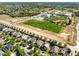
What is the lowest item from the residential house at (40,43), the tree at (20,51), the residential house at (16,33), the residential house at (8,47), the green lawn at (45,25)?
the tree at (20,51)

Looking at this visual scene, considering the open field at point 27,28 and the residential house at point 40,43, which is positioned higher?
the open field at point 27,28

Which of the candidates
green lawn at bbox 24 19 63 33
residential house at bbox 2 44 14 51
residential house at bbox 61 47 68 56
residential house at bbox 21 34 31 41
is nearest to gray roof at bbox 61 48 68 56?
residential house at bbox 61 47 68 56

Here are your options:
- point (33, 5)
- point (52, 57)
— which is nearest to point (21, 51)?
point (52, 57)

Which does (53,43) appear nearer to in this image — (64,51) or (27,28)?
(64,51)

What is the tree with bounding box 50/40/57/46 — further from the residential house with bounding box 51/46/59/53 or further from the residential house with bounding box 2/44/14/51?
the residential house with bounding box 2/44/14/51

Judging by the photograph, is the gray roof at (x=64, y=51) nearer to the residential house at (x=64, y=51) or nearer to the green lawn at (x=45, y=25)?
the residential house at (x=64, y=51)

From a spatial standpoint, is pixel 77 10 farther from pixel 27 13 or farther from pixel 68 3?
pixel 27 13

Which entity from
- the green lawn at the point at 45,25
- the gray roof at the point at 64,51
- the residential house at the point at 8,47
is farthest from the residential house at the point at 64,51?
the residential house at the point at 8,47

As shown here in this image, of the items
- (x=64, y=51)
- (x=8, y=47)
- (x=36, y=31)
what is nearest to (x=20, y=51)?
(x=8, y=47)

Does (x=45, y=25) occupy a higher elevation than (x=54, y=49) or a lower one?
higher

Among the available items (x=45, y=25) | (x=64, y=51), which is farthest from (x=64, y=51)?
(x=45, y=25)

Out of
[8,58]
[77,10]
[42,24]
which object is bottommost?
[8,58]
